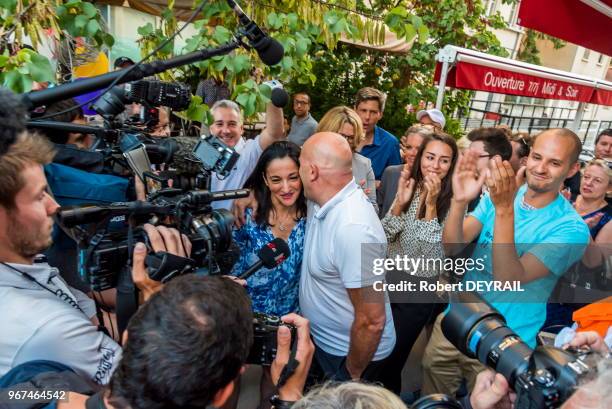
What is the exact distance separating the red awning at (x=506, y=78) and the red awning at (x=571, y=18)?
2080 millimetres

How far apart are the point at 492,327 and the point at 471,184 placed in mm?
1004

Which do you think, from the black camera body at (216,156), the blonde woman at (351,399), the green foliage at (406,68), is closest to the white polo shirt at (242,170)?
the black camera body at (216,156)

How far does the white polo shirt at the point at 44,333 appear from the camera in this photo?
106 cm

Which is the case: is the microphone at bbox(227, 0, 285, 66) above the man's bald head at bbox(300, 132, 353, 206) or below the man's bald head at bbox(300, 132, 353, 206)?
above

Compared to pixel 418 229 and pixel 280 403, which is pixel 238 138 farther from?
pixel 280 403

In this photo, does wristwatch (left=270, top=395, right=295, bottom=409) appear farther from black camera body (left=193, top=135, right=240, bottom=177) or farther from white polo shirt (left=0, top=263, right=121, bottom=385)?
black camera body (left=193, top=135, right=240, bottom=177)

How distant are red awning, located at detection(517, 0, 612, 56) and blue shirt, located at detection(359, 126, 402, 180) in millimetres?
1764

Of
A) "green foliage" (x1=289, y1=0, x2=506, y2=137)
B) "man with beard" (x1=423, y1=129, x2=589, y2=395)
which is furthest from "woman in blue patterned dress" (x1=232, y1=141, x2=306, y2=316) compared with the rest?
"green foliage" (x1=289, y1=0, x2=506, y2=137)

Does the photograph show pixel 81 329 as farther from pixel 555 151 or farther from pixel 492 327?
pixel 555 151

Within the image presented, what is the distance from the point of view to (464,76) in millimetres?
4824

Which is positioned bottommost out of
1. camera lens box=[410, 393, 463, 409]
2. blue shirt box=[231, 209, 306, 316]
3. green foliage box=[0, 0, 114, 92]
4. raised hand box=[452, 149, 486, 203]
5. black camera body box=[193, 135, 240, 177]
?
blue shirt box=[231, 209, 306, 316]

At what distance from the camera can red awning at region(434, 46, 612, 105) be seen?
4.78 meters

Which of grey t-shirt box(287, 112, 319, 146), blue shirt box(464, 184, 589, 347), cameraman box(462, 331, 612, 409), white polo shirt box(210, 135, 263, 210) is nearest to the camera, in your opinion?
cameraman box(462, 331, 612, 409)

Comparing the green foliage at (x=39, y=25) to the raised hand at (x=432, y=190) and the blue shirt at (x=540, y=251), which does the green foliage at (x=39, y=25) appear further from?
the blue shirt at (x=540, y=251)
